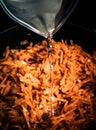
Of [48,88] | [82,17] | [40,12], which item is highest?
[82,17]

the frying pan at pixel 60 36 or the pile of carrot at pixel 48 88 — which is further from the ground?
the frying pan at pixel 60 36

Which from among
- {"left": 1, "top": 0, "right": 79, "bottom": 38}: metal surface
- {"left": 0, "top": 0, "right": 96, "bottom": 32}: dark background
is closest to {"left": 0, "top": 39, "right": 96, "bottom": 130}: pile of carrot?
{"left": 1, "top": 0, "right": 79, "bottom": 38}: metal surface

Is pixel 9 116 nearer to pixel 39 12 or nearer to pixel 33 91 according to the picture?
pixel 33 91

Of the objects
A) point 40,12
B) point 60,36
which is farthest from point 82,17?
point 40,12

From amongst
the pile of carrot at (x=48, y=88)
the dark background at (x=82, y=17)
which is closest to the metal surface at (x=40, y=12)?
the pile of carrot at (x=48, y=88)

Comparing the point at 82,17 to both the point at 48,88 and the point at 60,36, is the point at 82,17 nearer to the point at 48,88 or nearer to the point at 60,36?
the point at 60,36

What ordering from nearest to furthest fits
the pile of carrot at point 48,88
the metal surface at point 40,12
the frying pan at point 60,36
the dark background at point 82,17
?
the metal surface at point 40,12 → the pile of carrot at point 48,88 → the frying pan at point 60,36 → the dark background at point 82,17

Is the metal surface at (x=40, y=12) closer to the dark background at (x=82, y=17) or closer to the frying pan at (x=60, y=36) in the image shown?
the frying pan at (x=60, y=36)

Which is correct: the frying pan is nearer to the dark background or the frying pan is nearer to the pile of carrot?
the pile of carrot
